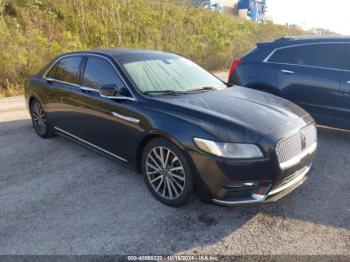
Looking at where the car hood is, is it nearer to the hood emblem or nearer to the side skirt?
the hood emblem

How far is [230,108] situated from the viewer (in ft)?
11.6

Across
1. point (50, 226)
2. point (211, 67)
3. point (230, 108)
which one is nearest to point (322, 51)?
point (230, 108)

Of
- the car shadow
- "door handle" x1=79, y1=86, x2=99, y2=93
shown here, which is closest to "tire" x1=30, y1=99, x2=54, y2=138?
the car shadow

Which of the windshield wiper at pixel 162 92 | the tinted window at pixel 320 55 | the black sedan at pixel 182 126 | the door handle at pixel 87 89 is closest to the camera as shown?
the black sedan at pixel 182 126

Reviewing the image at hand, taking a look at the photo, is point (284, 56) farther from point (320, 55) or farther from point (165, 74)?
point (165, 74)

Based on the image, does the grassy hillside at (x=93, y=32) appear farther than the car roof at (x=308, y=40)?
Yes

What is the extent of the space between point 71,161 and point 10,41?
827 cm

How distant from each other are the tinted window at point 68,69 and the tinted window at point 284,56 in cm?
353

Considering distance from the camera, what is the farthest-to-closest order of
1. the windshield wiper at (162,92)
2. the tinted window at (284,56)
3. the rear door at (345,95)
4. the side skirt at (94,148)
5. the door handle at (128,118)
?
1. the tinted window at (284,56)
2. the rear door at (345,95)
3. the side skirt at (94,148)
4. the windshield wiper at (162,92)
5. the door handle at (128,118)

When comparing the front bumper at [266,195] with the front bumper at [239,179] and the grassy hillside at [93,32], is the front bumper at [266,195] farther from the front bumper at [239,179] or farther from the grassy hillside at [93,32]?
the grassy hillside at [93,32]

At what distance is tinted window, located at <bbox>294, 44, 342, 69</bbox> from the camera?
5.44m

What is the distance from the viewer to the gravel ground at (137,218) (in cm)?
293

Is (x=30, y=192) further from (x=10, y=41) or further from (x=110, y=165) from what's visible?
(x=10, y=41)

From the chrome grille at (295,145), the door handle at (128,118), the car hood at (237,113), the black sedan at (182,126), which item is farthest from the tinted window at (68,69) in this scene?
the chrome grille at (295,145)
